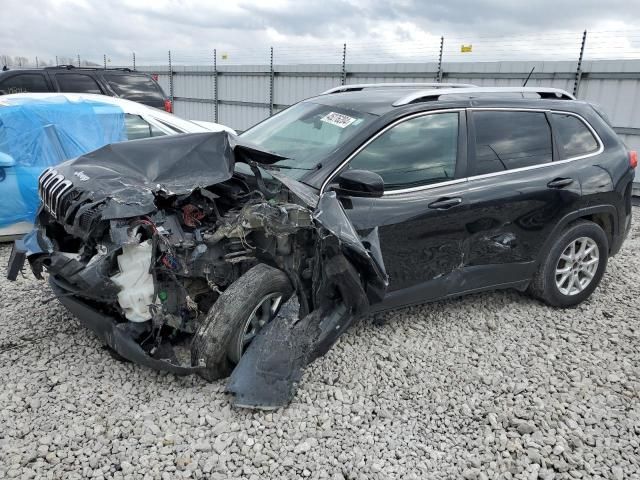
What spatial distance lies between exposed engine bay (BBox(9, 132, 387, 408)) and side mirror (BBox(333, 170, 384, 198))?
115mm

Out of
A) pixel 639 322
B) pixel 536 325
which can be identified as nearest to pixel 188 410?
pixel 536 325

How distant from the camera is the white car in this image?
5.09m

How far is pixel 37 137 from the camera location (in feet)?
17.6

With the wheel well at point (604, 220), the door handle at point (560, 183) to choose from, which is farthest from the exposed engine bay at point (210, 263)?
the wheel well at point (604, 220)

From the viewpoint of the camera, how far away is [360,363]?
344 cm

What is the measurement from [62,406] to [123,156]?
1589 millimetres

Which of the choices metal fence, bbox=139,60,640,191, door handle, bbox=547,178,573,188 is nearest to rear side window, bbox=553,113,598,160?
door handle, bbox=547,178,573,188

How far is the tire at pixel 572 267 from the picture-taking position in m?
4.25

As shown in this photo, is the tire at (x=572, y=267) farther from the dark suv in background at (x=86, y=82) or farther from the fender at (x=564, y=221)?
the dark suv in background at (x=86, y=82)

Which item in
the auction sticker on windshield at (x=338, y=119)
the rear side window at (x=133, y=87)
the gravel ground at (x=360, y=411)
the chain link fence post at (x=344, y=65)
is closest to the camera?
the gravel ground at (x=360, y=411)

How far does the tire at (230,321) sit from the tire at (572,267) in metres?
2.36

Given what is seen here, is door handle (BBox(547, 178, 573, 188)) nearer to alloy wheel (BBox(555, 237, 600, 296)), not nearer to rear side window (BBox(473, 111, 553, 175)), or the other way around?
rear side window (BBox(473, 111, 553, 175))

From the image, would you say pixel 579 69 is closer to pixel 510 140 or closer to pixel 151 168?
pixel 510 140

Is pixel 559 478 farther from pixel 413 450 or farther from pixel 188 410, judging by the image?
pixel 188 410
